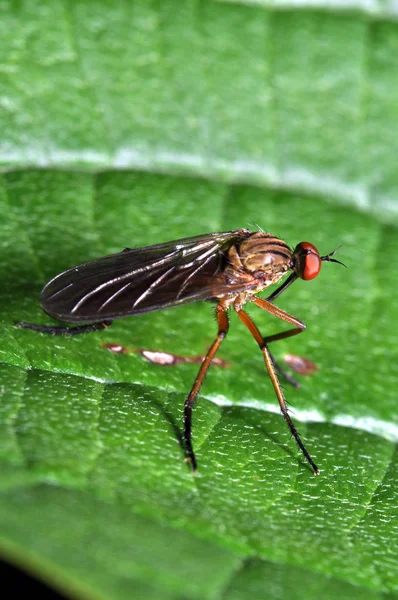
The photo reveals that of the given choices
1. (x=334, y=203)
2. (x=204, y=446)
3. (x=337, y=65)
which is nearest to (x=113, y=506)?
(x=204, y=446)

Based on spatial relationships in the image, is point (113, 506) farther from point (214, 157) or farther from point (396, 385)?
point (214, 157)

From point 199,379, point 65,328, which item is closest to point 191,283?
point 199,379

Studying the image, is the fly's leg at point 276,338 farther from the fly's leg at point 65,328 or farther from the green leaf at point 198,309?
the fly's leg at point 65,328

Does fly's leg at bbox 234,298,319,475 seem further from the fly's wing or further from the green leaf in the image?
the fly's wing

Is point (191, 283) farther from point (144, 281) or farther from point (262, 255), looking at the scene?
point (262, 255)

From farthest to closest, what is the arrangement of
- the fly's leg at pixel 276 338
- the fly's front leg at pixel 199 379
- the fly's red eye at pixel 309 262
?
the fly's red eye at pixel 309 262
the fly's leg at pixel 276 338
the fly's front leg at pixel 199 379

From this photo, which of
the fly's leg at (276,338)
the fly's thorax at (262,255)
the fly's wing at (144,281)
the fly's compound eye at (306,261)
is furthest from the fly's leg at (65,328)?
the fly's compound eye at (306,261)
